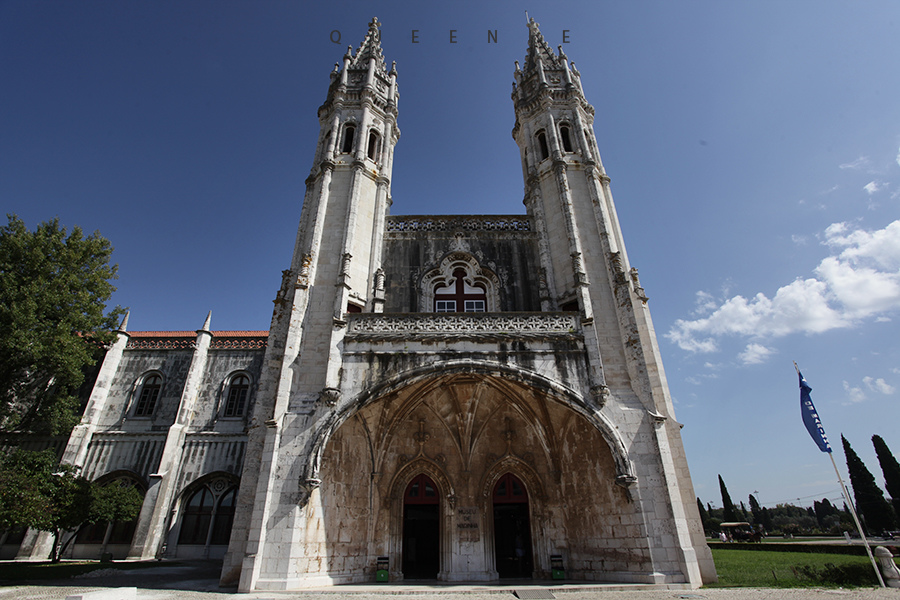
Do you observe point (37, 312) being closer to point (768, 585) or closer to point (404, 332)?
point (404, 332)

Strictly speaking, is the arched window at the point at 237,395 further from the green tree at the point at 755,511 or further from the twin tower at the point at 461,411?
the green tree at the point at 755,511

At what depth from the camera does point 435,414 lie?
14.9 meters

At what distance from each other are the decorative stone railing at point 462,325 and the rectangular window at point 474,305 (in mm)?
3087

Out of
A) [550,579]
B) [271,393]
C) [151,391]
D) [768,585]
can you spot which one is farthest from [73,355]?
[768,585]

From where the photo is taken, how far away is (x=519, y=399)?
560 inches

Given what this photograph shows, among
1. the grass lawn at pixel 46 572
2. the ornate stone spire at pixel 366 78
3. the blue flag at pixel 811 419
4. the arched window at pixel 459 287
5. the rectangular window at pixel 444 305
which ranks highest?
the ornate stone spire at pixel 366 78

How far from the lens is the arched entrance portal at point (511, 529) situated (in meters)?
13.9

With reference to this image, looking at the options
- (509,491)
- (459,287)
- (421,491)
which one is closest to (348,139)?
(459,287)

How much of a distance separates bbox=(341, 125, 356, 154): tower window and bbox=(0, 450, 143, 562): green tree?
15774mm

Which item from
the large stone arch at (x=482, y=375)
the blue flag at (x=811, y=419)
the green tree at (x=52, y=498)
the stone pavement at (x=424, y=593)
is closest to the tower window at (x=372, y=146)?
the large stone arch at (x=482, y=375)

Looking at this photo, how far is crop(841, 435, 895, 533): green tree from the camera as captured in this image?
1267 inches

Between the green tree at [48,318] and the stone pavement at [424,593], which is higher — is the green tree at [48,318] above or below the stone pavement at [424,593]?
above

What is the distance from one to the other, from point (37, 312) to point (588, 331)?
2128 cm

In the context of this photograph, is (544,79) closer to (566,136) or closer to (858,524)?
(566,136)
